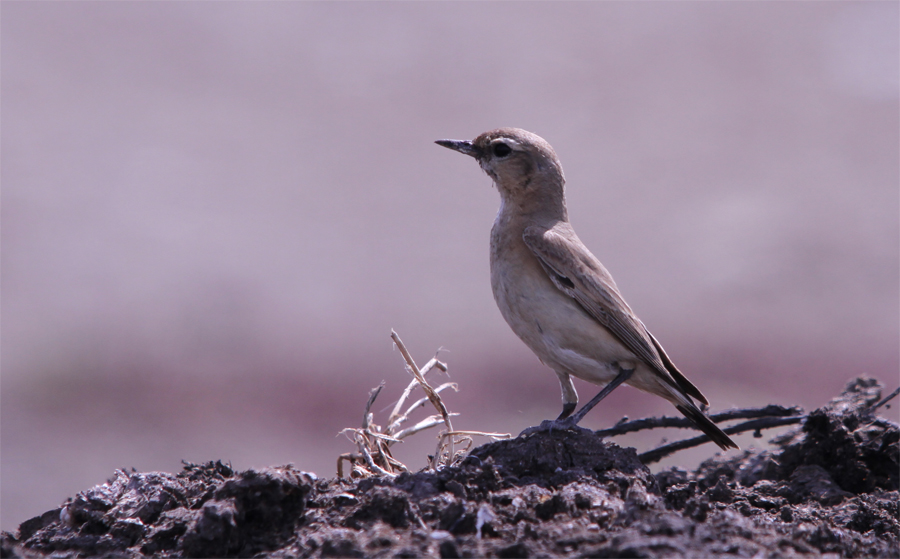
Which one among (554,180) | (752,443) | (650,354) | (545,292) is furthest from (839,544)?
(752,443)

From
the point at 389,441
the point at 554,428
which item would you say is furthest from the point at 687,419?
the point at 389,441

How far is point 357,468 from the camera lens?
4340 millimetres

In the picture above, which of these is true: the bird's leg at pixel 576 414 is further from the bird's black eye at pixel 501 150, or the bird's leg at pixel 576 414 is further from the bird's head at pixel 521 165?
the bird's black eye at pixel 501 150

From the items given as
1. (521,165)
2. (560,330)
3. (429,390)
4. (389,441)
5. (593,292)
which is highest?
(521,165)

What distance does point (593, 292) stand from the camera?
16.7 feet

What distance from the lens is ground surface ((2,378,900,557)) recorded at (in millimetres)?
2770

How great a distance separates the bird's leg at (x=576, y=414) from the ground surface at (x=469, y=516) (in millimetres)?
225

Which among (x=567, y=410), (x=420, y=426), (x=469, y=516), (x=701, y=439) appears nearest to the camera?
(x=469, y=516)

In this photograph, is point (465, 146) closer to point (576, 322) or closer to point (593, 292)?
point (593, 292)

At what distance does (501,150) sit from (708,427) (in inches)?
98.3

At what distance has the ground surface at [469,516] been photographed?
9.09ft

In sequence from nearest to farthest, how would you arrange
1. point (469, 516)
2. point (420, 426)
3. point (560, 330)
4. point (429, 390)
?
point (469, 516) → point (429, 390) → point (420, 426) → point (560, 330)

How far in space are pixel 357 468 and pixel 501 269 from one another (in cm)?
172

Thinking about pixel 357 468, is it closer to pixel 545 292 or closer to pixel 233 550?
pixel 233 550
